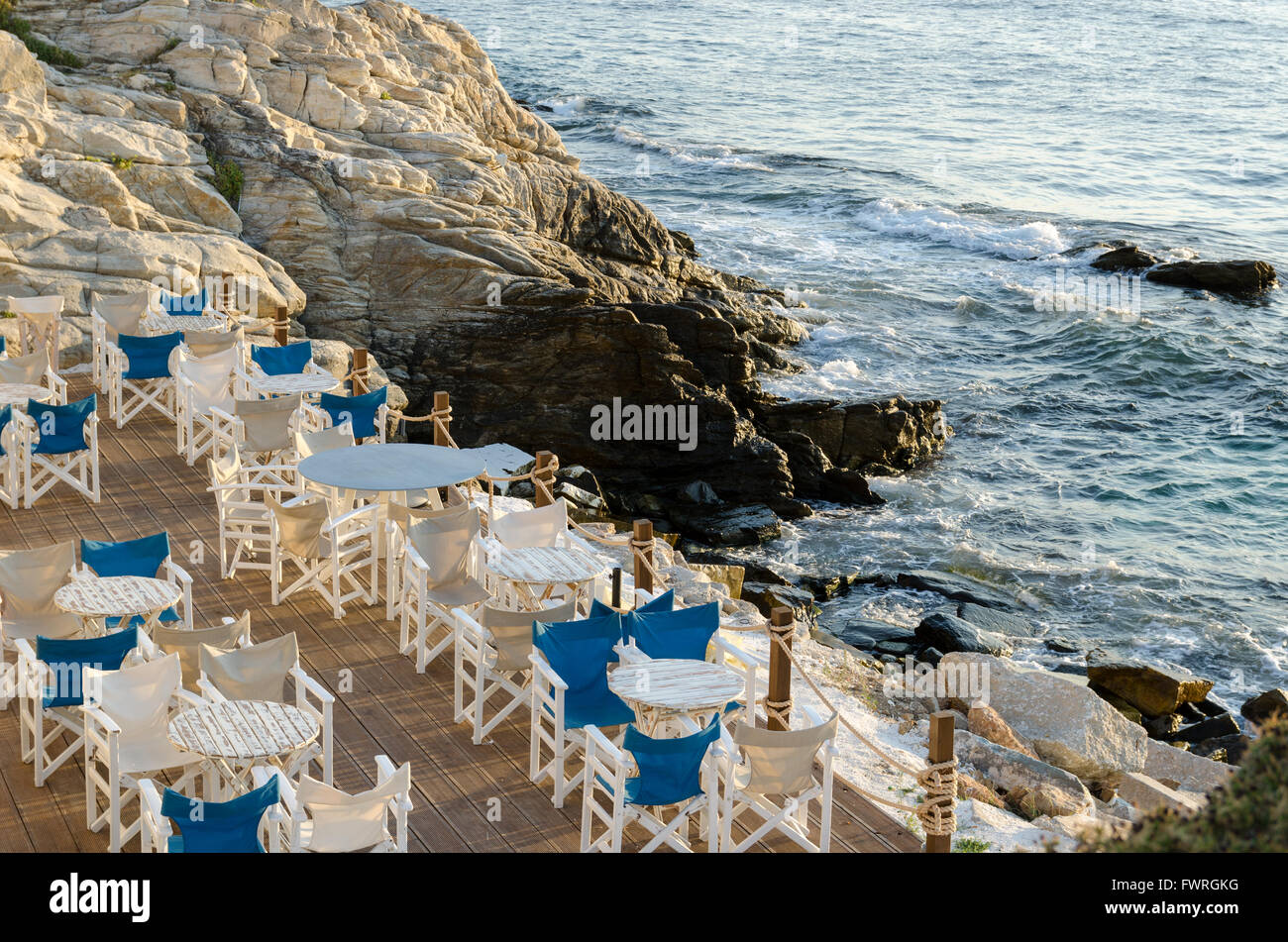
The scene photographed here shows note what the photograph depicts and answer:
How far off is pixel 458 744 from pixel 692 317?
14991 millimetres

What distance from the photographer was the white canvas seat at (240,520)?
11.1 metres

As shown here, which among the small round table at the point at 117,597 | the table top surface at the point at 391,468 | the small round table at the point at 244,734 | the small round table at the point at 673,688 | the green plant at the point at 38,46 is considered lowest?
the small round table at the point at 673,688

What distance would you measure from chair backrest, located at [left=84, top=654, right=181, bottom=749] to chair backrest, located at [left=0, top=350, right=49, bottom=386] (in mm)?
6223

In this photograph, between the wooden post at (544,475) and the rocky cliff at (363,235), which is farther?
the rocky cliff at (363,235)

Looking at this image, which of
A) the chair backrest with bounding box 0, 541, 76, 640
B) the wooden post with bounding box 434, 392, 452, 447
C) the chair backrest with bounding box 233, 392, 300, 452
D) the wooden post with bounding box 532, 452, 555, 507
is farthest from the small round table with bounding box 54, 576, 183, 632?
the wooden post with bounding box 434, 392, 452, 447

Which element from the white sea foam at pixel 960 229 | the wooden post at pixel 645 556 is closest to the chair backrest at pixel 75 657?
the wooden post at pixel 645 556

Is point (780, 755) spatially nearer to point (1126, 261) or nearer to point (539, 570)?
point (539, 570)

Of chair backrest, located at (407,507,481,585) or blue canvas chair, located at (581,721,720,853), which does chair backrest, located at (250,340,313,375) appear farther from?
blue canvas chair, located at (581,721,720,853)

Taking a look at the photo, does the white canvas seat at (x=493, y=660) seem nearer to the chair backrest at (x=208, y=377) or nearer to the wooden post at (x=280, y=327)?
the chair backrest at (x=208, y=377)

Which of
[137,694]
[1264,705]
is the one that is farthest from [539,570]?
[1264,705]

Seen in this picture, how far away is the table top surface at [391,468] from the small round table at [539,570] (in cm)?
89

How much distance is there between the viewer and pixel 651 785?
24.4 ft
